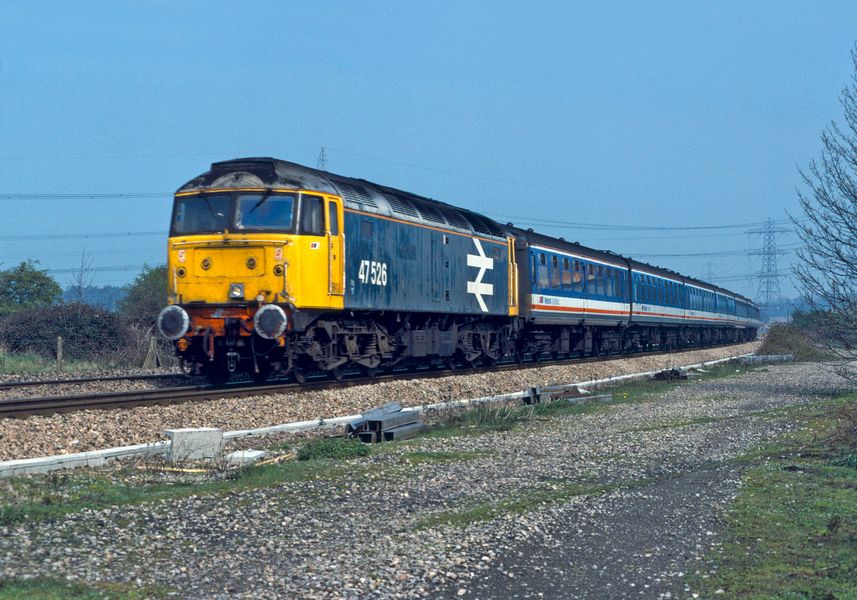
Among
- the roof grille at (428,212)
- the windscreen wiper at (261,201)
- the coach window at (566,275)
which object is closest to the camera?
the windscreen wiper at (261,201)

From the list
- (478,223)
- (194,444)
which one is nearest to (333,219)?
(194,444)

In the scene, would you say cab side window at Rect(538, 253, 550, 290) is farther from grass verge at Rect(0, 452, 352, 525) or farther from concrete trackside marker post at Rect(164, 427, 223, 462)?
grass verge at Rect(0, 452, 352, 525)

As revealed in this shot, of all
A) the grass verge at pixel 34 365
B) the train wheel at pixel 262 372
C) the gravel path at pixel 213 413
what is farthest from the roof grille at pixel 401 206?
the grass verge at pixel 34 365

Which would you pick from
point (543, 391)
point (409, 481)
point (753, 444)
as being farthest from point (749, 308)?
point (409, 481)

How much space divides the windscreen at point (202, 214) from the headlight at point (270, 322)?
1971mm

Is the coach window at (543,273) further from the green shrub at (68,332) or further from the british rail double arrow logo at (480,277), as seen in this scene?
the green shrub at (68,332)

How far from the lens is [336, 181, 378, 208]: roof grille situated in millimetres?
18312

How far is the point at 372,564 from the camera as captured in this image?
21.8 feet

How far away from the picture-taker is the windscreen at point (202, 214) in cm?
1700

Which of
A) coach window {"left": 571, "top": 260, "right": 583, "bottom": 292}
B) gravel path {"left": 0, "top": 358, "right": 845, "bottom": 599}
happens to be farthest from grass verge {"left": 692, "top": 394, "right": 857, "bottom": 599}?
coach window {"left": 571, "top": 260, "right": 583, "bottom": 292}

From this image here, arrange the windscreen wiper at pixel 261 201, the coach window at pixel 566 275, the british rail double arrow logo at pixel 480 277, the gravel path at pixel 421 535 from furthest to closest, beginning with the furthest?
the coach window at pixel 566 275, the british rail double arrow logo at pixel 480 277, the windscreen wiper at pixel 261 201, the gravel path at pixel 421 535

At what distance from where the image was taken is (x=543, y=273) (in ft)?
96.5

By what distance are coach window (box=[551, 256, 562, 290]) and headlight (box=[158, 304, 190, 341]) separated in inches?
633

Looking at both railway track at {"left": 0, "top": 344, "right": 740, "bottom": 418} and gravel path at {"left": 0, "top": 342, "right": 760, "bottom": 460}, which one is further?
railway track at {"left": 0, "top": 344, "right": 740, "bottom": 418}
